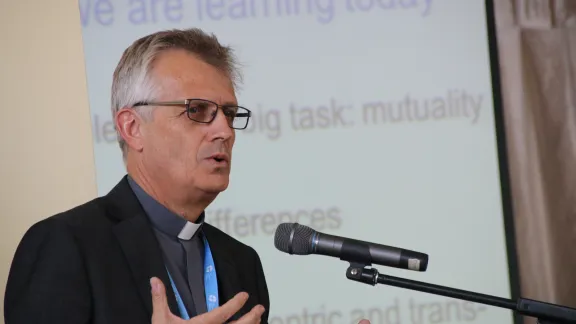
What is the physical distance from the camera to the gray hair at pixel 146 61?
7.87 feet

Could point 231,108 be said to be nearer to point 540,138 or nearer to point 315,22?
point 315,22

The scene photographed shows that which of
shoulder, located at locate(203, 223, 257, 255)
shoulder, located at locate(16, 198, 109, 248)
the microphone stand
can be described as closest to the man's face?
shoulder, located at locate(16, 198, 109, 248)

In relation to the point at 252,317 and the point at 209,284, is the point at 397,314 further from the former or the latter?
the point at 252,317

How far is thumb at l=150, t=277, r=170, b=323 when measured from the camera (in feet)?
6.23

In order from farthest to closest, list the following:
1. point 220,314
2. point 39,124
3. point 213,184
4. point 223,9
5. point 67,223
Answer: point 223,9, point 39,124, point 213,184, point 67,223, point 220,314

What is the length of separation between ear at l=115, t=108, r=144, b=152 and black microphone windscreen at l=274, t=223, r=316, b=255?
1.97 feet

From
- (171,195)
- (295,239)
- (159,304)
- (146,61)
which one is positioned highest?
(146,61)

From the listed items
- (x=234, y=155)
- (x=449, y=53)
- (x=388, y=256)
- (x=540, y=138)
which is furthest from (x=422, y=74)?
(x=388, y=256)

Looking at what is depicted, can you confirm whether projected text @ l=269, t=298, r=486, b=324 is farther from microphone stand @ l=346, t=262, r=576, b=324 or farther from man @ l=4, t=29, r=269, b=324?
microphone stand @ l=346, t=262, r=576, b=324

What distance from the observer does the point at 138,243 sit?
7.38 ft

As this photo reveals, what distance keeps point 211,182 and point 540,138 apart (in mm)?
2535

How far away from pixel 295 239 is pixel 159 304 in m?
0.37

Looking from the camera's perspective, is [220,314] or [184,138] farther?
[184,138]

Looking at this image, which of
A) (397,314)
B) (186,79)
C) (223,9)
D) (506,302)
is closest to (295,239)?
(506,302)
